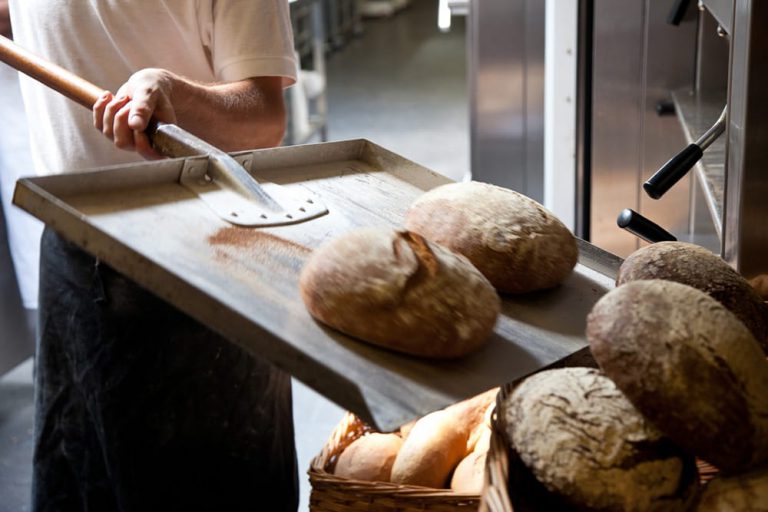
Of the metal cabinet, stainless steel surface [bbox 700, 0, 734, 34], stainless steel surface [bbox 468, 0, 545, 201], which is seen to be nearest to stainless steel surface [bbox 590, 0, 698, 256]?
stainless steel surface [bbox 468, 0, 545, 201]

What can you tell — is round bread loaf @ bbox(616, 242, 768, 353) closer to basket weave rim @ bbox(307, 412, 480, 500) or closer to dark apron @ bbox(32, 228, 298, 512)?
basket weave rim @ bbox(307, 412, 480, 500)

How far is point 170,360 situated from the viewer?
1.44m

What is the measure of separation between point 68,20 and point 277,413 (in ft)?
2.47

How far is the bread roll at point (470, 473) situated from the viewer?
1.20 metres

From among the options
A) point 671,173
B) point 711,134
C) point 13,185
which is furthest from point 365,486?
point 13,185

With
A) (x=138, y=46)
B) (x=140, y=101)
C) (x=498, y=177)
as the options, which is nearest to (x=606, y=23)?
(x=498, y=177)

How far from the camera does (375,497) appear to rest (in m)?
1.16

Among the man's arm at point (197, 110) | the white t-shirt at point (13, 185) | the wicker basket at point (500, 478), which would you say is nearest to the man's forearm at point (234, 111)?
the man's arm at point (197, 110)

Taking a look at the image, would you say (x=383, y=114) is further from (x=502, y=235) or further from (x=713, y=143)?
(x=502, y=235)

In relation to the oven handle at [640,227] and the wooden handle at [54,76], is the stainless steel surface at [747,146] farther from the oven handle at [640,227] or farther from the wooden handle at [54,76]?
the wooden handle at [54,76]

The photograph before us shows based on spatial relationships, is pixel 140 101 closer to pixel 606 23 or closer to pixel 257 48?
pixel 257 48

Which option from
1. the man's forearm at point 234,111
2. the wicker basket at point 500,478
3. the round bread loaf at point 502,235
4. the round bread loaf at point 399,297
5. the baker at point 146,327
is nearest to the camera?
the wicker basket at point 500,478

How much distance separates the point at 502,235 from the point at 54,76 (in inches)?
29.5

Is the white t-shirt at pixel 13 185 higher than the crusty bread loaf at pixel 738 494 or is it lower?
lower
